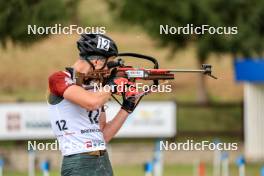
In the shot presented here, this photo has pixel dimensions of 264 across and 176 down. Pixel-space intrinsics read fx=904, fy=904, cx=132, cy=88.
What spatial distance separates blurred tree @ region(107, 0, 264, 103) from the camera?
25.6 meters

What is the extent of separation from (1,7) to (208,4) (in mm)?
8116

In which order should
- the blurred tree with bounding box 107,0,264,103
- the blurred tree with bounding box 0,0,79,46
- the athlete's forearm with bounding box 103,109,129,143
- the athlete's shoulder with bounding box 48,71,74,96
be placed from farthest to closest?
the blurred tree with bounding box 107,0,264,103 < the blurred tree with bounding box 0,0,79,46 < the athlete's forearm with bounding box 103,109,129,143 < the athlete's shoulder with bounding box 48,71,74,96

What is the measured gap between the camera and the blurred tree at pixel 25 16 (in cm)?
1983

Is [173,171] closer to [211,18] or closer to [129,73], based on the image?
[211,18]

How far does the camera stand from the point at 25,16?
19.9 metres

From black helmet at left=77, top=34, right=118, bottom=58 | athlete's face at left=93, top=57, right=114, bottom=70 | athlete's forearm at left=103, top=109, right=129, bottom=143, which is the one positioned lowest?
athlete's forearm at left=103, top=109, right=129, bottom=143

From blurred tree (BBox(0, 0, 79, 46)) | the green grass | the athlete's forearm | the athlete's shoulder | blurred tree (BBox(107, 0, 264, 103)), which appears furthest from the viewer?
blurred tree (BBox(107, 0, 264, 103))

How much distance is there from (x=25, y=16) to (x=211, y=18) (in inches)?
284

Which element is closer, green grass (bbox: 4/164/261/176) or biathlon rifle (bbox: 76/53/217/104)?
biathlon rifle (bbox: 76/53/217/104)

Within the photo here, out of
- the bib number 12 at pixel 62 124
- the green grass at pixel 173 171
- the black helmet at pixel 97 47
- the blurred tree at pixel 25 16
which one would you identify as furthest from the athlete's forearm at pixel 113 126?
the blurred tree at pixel 25 16

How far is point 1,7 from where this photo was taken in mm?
19484

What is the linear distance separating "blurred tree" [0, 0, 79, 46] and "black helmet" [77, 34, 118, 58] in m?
12.9

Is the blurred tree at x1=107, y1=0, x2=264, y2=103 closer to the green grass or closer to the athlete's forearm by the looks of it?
the green grass

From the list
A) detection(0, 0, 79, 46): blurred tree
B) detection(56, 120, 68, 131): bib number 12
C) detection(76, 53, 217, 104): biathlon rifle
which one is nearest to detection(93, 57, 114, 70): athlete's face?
detection(76, 53, 217, 104): biathlon rifle
